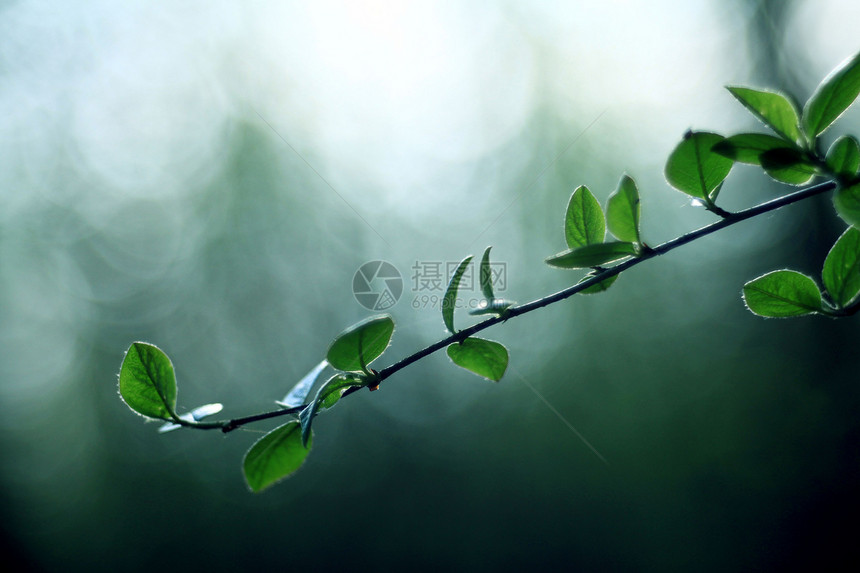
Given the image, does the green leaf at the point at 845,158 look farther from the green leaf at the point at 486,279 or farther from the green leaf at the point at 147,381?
the green leaf at the point at 147,381

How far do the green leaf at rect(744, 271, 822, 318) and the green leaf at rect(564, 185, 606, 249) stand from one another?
0.15 m

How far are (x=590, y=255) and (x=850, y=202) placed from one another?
0.63 feet

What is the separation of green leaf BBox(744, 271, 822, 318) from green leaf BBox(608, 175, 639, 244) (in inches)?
5.2

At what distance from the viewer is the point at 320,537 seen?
7078 millimetres

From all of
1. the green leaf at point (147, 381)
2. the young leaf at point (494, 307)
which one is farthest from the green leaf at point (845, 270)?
the green leaf at point (147, 381)

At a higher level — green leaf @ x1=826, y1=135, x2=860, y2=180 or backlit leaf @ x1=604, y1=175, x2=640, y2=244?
backlit leaf @ x1=604, y1=175, x2=640, y2=244

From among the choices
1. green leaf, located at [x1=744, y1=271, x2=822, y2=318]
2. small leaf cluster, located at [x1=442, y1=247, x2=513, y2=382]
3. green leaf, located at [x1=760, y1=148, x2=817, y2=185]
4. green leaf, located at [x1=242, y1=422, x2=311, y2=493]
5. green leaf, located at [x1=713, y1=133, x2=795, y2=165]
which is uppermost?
green leaf, located at [x1=713, y1=133, x2=795, y2=165]

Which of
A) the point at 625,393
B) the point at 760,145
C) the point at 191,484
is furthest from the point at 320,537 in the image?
the point at 760,145

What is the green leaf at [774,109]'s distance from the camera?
0.39 meters

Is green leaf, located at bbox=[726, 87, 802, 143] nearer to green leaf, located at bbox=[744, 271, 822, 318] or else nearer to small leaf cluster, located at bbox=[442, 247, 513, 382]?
green leaf, located at bbox=[744, 271, 822, 318]

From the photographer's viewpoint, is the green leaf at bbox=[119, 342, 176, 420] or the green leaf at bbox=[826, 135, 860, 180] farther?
the green leaf at bbox=[119, 342, 176, 420]

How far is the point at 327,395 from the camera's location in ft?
1.48

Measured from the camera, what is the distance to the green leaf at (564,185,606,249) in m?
0.50

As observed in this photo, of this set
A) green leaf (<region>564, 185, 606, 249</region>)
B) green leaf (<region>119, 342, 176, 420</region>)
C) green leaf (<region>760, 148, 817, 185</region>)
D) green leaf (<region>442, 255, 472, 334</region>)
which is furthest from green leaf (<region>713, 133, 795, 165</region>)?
green leaf (<region>119, 342, 176, 420</region>)
